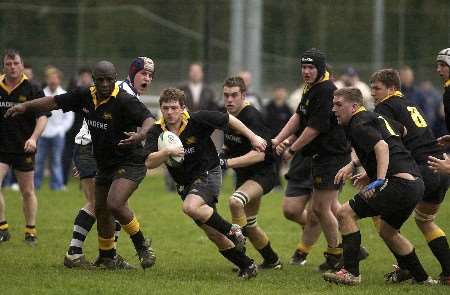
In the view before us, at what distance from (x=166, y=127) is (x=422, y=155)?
253 cm

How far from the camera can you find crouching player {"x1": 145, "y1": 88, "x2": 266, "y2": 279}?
963 cm

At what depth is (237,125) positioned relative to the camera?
983 cm

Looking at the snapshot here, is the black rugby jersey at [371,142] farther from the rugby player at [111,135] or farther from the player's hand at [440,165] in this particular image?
the rugby player at [111,135]

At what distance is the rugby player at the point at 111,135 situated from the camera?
9969 millimetres

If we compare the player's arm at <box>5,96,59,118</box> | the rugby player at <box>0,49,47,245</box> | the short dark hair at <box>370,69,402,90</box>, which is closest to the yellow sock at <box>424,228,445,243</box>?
the short dark hair at <box>370,69,402,90</box>

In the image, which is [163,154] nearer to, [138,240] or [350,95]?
[138,240]

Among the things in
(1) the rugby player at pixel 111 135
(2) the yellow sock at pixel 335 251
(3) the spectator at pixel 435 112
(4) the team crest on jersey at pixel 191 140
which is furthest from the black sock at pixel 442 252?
(3) the spectator at pixel 435 112

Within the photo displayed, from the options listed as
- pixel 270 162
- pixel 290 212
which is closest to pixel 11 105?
pixel 270 162

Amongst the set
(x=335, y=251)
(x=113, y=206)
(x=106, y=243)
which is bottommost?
(x=335, y=251)

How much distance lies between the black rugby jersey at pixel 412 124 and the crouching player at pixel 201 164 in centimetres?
128

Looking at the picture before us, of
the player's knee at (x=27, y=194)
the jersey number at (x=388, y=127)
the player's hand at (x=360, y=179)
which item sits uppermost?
the jersey number at (x=388, y=127)

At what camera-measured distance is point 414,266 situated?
9.71m

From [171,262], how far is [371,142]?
10.1 ft

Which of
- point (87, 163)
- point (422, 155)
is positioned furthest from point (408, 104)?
point (87, 163)
